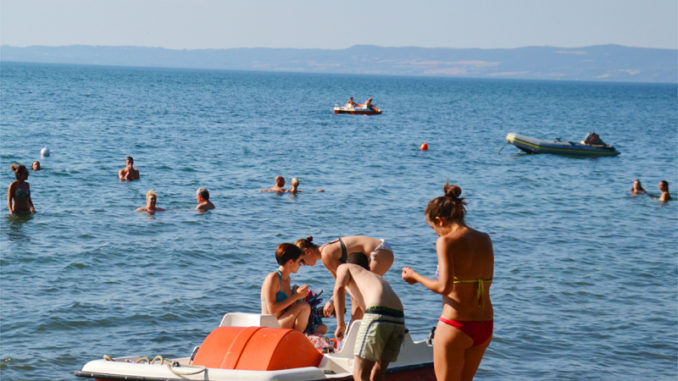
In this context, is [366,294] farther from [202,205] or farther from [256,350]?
[202,205]

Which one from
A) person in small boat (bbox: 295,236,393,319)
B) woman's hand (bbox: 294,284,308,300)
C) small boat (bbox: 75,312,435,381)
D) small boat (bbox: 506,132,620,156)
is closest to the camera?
small boat (bbox: 75,312,435,381)

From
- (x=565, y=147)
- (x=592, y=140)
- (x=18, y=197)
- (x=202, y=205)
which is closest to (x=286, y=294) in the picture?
(x=18, y=197)

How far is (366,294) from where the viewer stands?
676 centimetres

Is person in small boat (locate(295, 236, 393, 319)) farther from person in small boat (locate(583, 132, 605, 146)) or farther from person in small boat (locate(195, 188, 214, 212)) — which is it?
person in small boat (locate(583, 132, 605, 146))

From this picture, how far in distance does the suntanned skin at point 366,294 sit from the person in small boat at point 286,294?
0.83 meters

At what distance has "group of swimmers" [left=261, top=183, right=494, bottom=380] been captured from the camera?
5957 mm

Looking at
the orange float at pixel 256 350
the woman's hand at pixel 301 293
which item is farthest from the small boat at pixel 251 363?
the woman's hand at pixel 301 293

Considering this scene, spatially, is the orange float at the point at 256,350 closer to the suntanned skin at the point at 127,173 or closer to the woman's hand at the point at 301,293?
the woman's hand at the point at 301,293

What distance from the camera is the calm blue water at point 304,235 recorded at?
11.1 metres

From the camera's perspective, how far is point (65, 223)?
18.4 m

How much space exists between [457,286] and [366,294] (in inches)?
40.2

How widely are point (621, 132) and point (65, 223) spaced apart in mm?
55452

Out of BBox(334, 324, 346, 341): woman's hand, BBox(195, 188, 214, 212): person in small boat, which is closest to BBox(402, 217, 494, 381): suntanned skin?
BBox(334, 324, 346, 341): woman's hand

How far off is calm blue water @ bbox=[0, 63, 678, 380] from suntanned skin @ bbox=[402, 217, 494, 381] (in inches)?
167
